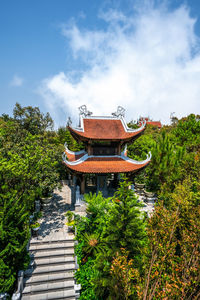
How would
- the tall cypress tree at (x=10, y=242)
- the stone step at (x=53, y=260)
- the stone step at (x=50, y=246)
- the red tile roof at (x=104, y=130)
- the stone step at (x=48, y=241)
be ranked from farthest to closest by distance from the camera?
the red tile roof at (x=104, y=130)
the stone step at (x=48, y=241)
the stone step at (x=50, y=246)
the stone step at (x=53, y=260)
the tall cypress tree at (x=10, y=242)

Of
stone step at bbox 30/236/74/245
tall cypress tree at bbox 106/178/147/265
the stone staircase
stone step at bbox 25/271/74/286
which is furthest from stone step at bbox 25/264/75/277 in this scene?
tall cypress tree at bbox 106/178/147/265

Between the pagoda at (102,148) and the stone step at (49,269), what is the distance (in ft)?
17.6

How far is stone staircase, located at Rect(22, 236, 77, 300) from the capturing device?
6.75 m

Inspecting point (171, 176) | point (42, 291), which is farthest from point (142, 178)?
point (42, 291)

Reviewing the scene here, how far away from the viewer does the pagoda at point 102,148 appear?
11752mm

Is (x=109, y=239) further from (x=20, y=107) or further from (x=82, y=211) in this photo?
(x=20, y=107)

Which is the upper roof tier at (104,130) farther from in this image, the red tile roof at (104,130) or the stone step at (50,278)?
the stone step at (50,278)

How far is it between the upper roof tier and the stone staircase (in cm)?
731

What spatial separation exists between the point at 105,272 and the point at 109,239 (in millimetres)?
1250

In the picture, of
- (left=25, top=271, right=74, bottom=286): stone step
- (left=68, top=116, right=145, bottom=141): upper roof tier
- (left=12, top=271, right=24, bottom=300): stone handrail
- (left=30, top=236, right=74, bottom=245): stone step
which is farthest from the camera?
(left=68, top=116, right=145, bottom=141): upper roof tier

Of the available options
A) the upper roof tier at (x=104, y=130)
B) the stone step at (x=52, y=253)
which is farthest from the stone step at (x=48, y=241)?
the upper roof tier at (x=104, y=130)

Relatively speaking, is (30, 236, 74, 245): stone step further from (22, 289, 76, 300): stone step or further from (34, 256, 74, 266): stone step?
(22, 289, 76, 300): stone step

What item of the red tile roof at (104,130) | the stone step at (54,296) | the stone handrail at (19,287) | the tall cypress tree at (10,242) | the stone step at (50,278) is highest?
the red tile roof at (104,130)

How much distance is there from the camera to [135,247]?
580 cm
